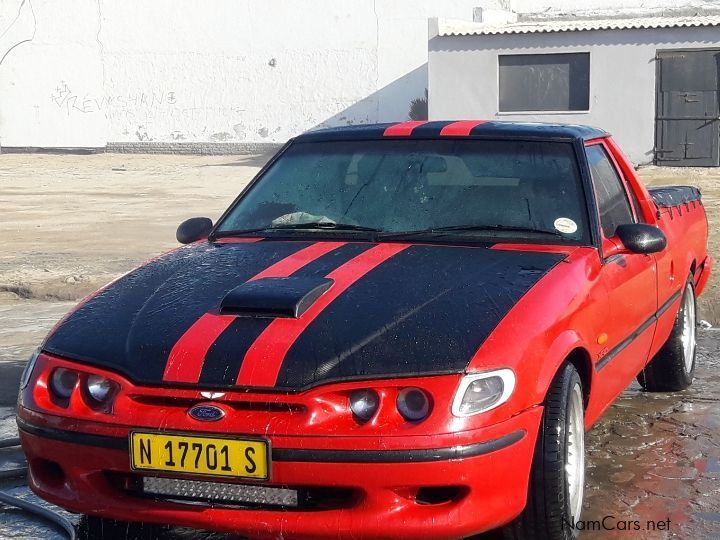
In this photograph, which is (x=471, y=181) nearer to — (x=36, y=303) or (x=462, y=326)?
(x=462, y=326)

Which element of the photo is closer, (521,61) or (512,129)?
(512,129)

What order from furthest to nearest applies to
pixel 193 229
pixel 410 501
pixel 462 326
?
pixel 193 229 < pixel 462 326 < pixel 410 501

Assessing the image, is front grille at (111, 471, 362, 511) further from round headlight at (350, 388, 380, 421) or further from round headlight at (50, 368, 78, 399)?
round headlight at (50, 368, 78, 399)

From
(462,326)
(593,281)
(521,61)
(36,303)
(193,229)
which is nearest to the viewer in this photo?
(462,326)

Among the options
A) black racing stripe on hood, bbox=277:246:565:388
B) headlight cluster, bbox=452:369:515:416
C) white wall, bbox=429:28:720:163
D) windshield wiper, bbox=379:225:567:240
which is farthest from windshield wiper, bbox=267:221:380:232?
white wall, bbox=429:28:720:163

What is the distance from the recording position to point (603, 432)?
17.5ft

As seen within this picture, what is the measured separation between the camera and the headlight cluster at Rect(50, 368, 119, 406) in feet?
11.5

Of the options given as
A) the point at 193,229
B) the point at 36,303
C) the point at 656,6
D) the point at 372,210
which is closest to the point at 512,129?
the point at 372,210

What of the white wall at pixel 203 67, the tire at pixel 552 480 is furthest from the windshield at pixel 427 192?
the white wall at pixel 203 67

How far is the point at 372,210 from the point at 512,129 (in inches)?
29.1

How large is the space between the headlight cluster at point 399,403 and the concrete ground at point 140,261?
1.04 m

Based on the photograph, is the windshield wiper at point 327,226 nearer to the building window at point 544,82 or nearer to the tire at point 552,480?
the tire at point 552,480

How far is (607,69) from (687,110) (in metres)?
1.97

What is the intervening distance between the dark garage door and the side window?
67.6 feet
